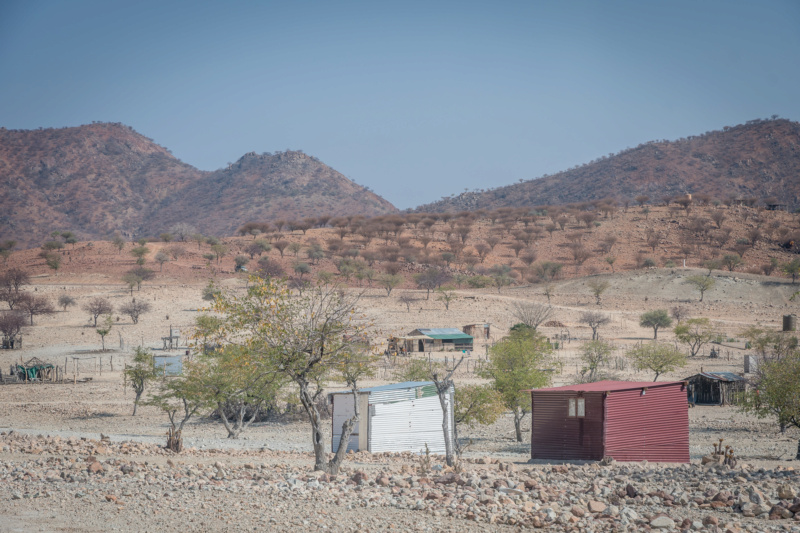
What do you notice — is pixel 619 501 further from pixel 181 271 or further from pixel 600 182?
pixel 600 182

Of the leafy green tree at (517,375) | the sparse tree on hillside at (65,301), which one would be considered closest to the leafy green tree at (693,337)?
the leafy green tree at (517,375)

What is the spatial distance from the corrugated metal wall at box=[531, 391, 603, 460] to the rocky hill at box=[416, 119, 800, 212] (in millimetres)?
143673

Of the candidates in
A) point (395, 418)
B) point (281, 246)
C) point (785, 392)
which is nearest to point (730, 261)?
point (281, 246)

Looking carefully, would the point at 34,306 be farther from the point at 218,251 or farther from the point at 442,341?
the point at 218,251

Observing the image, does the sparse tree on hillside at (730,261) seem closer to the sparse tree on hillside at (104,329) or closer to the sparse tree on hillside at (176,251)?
the sparse tree on hillside at (104,329)

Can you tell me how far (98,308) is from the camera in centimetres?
5853

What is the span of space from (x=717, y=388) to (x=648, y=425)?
20.3m

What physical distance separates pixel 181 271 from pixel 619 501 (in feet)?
258

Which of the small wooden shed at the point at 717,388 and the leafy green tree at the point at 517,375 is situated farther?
the small wooden shed at the point at 717,388

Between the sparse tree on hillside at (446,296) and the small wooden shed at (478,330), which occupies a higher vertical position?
the sparse tree on hillside at (446,296)

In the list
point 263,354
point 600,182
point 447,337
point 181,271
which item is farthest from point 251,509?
point 600,182

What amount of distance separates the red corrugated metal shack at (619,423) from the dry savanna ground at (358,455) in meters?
1.71

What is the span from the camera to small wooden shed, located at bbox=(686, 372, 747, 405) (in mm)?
36719

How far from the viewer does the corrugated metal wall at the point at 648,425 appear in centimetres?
1919
